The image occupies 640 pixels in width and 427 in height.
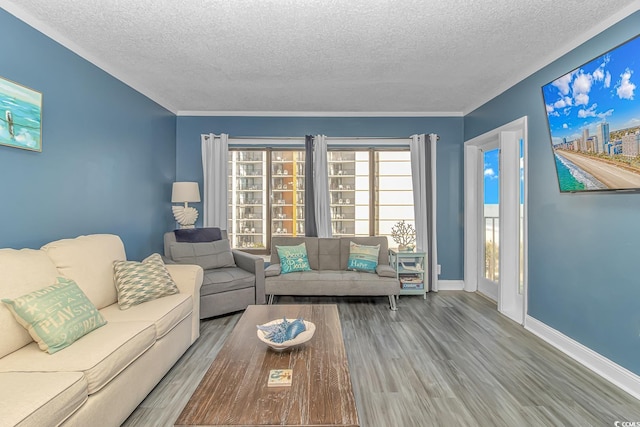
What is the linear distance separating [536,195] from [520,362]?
160 centimetres

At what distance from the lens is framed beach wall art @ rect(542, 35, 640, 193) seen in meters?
2.20

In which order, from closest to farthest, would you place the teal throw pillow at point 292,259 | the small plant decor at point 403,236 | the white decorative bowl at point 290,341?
the white decorative bowl at point 290,341, the teal throw pillow at point 292,259, the small plant decor at point 403,236

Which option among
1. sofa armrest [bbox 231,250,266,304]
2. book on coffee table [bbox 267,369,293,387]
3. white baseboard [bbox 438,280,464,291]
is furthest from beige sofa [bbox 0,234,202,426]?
white baseboard [bbox 438,280,464,291]

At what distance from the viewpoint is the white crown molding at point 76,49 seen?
7.72 ft

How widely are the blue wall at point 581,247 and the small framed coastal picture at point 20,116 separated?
13.5 feet

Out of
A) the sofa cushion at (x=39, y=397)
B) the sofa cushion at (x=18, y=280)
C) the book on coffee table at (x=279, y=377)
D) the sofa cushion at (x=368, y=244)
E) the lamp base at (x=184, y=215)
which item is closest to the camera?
the sofa cushion at (x=39, y=397)

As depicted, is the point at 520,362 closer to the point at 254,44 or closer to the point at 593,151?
the point at 593,151

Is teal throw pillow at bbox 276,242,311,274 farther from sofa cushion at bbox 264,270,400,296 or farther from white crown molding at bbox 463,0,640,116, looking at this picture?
white crown molding at bbox 463,0,640,116

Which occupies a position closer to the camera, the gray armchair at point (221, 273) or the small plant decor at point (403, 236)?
the gray armchair at point (221, 273)

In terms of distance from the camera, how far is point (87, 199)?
3078 millimetres

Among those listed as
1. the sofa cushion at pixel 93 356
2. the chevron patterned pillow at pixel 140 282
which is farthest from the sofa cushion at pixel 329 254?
the sofa cushion at pixel 93 356

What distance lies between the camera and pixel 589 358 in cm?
264

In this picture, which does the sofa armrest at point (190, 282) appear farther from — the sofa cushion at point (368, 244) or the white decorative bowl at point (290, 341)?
the sofa cushion at point (368, 244)

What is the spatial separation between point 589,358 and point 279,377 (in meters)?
2.55
